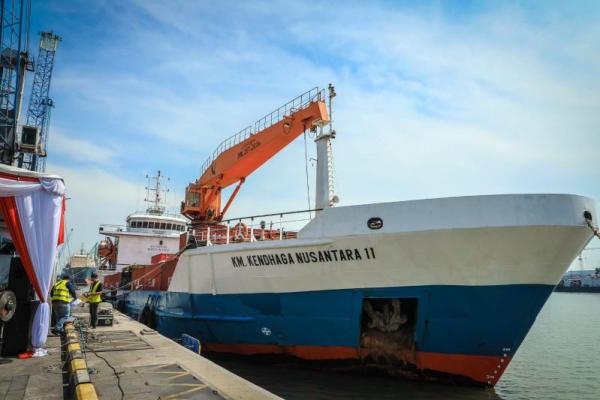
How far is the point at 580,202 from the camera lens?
743cm

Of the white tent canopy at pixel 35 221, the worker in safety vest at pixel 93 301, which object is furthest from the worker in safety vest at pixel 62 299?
the white tent canopy at pixel 35 221

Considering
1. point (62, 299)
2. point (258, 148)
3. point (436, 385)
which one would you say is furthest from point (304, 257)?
point (258, 148)

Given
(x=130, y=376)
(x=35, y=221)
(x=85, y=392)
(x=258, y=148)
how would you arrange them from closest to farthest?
(x=85, y=392), (x=130, y=376), (x=35, y=221), (x=258, y=148)

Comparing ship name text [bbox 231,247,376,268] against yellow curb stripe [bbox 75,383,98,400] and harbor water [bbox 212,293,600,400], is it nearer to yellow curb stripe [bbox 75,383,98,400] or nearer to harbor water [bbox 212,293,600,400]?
harbor water [bbox 212,293,600,400]

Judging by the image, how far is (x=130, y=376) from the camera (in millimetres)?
5270

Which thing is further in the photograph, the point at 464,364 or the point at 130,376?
the point at 464,364

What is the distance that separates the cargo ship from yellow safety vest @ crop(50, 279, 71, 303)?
3474 millimetres

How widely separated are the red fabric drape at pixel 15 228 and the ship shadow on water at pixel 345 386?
4681mm

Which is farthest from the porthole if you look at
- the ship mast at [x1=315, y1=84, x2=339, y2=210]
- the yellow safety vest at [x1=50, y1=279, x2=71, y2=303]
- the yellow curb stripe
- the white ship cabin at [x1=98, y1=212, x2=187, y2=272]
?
the white ship cabin at [x1=98, y1=212, x2=187, y2=272]

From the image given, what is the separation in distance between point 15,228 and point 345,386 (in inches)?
245

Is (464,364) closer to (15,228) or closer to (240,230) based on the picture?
(240,230)

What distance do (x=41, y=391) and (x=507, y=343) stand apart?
24.6 ft

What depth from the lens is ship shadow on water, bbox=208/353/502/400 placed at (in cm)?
746

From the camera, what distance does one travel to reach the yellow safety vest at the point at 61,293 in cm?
793
